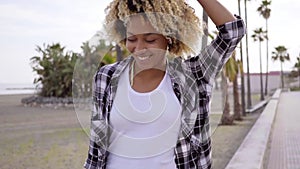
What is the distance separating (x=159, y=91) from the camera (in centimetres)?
131

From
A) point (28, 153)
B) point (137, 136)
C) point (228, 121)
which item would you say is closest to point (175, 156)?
point (137, 136)

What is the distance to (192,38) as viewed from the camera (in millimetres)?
1364

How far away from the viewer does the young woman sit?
4.20 ft

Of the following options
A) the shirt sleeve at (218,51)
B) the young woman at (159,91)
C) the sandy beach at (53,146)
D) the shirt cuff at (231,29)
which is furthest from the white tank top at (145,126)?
the sandy beach at (53,146)

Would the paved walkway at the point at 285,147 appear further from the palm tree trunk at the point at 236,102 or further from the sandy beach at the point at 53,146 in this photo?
the palm tree trunk at the point at 236,102

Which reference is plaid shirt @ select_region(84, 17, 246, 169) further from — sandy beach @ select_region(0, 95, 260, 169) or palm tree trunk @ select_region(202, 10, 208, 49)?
sandy beach @ select_region(0, 95, 260, 169)

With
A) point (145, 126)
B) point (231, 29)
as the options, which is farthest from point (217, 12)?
point (145, 126)

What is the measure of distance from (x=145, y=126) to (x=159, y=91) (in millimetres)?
112

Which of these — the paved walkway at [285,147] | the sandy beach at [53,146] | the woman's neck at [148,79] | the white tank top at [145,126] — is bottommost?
the sandy beach at [53,146]

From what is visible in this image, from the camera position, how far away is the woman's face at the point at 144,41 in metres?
1.26

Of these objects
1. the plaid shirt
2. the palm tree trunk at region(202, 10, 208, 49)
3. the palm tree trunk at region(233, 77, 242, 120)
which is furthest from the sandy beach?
the plaid shirt

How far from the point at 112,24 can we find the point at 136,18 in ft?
0.45

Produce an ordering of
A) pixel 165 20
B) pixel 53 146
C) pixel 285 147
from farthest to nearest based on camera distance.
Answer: pixel 53 146 < pixel 285 147 < pixel 165 20

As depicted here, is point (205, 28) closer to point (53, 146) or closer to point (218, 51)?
point (218, 51)
